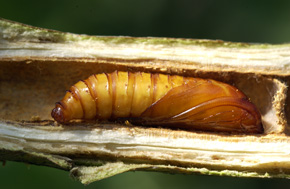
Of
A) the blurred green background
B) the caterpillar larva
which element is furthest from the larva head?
the blurred green background

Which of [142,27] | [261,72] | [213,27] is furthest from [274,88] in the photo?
[142,27]

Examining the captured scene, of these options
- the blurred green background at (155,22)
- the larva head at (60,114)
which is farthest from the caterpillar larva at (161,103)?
the blurred green background at (155,22)

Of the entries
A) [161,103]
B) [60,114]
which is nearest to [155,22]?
[161,103]

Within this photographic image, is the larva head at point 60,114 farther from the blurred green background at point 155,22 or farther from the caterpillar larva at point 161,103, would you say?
the blurred green background at point 155,22

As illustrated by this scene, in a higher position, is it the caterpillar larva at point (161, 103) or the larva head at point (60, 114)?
the caterpillar larva at point (161, 103)

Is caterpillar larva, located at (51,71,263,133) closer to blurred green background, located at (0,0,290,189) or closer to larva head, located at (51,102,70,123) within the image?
larva head, located at (51,102,70,123)

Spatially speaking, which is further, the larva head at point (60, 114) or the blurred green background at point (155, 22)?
the blurred green background at point (155, 22)
